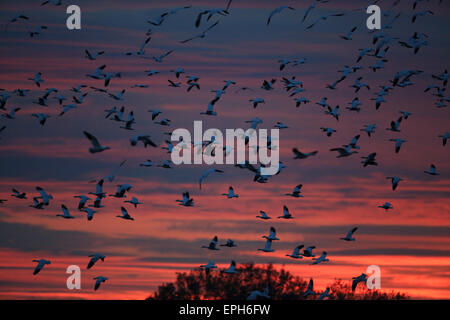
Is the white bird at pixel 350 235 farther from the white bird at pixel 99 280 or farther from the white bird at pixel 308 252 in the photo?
the white bird at pixel 99 280

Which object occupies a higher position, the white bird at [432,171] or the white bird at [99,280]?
the white bird at [432,171]

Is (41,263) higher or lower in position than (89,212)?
lower

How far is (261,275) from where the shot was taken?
232 ft

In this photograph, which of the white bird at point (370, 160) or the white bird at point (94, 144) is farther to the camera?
the white bird at point (370, 160)

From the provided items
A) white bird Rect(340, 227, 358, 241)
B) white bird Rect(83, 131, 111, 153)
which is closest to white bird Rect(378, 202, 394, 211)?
white bird Rect(340, 227, 358, 241)

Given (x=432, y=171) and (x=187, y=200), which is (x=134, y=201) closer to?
(x=187, y=200)

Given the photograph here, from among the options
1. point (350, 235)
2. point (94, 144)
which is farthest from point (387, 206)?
point (94, 144)

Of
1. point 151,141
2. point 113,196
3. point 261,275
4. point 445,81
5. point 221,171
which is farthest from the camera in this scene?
point 261,275

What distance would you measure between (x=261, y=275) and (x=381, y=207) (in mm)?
24203

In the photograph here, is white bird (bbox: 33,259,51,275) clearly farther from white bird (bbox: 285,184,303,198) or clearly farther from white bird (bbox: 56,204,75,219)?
white bird (bbox: 285,184,303,198)

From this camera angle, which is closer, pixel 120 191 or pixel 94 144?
pixel 94 144

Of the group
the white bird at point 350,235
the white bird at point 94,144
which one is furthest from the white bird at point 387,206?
the white bird at point 94,144

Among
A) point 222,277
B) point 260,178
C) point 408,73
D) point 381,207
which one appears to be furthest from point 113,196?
point 222,277
